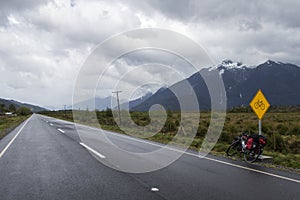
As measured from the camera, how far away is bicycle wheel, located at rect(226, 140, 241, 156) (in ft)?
41.5

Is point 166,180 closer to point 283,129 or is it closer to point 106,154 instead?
point 106,154

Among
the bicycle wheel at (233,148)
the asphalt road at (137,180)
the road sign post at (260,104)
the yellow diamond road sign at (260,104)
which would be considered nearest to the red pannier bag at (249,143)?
the bicycle wheel at (233,148)

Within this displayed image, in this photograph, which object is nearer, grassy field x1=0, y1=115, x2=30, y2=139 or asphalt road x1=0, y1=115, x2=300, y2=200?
asphalt road x1=0, y1=115, x2=300, y2=200

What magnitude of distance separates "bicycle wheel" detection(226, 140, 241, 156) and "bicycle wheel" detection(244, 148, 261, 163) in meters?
0.93

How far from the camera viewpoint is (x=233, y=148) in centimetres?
1299

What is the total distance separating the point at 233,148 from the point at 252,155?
58.0 inches

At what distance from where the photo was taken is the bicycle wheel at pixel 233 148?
12.7 metres

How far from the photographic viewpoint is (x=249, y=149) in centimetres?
1146

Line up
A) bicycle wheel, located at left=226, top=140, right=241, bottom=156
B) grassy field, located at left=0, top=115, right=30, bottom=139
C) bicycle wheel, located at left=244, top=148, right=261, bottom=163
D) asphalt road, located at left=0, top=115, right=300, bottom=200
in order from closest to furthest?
asphalt road, located at left=0, top=115, right=300, bottom=200
bicycle wheel, located at left=244, top=148, right=261, bottom=163
bicycle wheel, located at left=226, top=140, right=241, bottom=156
grassy field, located at left=0, top=115, right=30, bottom=139

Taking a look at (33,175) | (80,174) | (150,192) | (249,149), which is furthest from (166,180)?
(249,149)

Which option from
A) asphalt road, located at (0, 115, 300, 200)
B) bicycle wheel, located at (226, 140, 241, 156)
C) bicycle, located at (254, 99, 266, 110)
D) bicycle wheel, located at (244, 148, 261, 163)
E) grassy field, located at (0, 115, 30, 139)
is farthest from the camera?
grassy field, located at (0, 115, 30, 139)

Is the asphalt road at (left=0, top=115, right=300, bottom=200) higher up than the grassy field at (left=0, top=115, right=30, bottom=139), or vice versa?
the grassy field at (left=0, top=115, right=30, bottom=139)

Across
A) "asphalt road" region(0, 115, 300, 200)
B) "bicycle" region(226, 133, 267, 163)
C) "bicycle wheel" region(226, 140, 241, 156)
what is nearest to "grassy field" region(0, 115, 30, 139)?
"asphalt road" region(0, 115, 300, 200)

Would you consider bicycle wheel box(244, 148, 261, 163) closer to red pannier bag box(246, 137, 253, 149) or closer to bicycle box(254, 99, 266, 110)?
red pannier bag box(246, 137, 253, 149)
